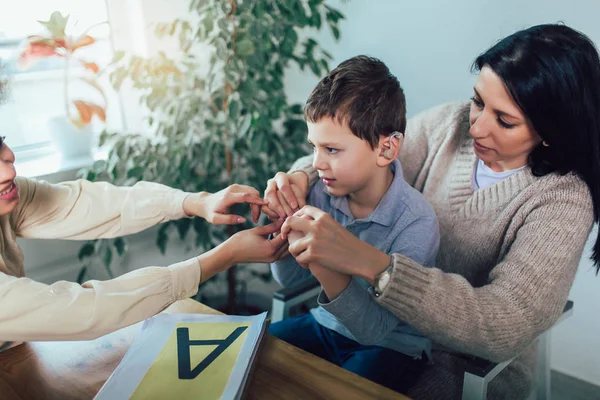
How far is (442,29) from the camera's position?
1.90m

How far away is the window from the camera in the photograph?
189cm

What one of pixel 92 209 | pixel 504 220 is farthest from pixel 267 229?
pixel 504 220

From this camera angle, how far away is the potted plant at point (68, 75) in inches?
67.4

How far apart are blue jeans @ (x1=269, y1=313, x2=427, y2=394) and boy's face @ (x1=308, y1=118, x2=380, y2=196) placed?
38 centimetres

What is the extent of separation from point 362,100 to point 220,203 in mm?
428

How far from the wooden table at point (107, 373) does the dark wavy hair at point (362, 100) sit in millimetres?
504

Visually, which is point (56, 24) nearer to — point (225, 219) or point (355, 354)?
point (225, 219)

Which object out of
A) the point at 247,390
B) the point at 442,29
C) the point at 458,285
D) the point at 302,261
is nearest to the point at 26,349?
the point at 247,390

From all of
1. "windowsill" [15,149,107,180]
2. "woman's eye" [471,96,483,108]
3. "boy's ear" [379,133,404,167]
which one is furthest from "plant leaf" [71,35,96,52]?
"woman's eye" [471,96,483,108]

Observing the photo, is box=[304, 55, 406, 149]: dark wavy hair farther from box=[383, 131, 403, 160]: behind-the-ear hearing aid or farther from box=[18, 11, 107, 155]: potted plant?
box=[18, 11, 107, 155]: potted plant

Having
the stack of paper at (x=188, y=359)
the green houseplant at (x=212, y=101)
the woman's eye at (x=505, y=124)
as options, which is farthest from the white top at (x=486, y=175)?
the green houseplant at (x=212, y=101)

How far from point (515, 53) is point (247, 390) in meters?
0.91

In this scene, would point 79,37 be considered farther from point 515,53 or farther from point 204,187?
point 515,53

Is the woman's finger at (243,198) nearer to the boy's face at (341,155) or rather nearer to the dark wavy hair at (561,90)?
the boy's face at (341,155)
